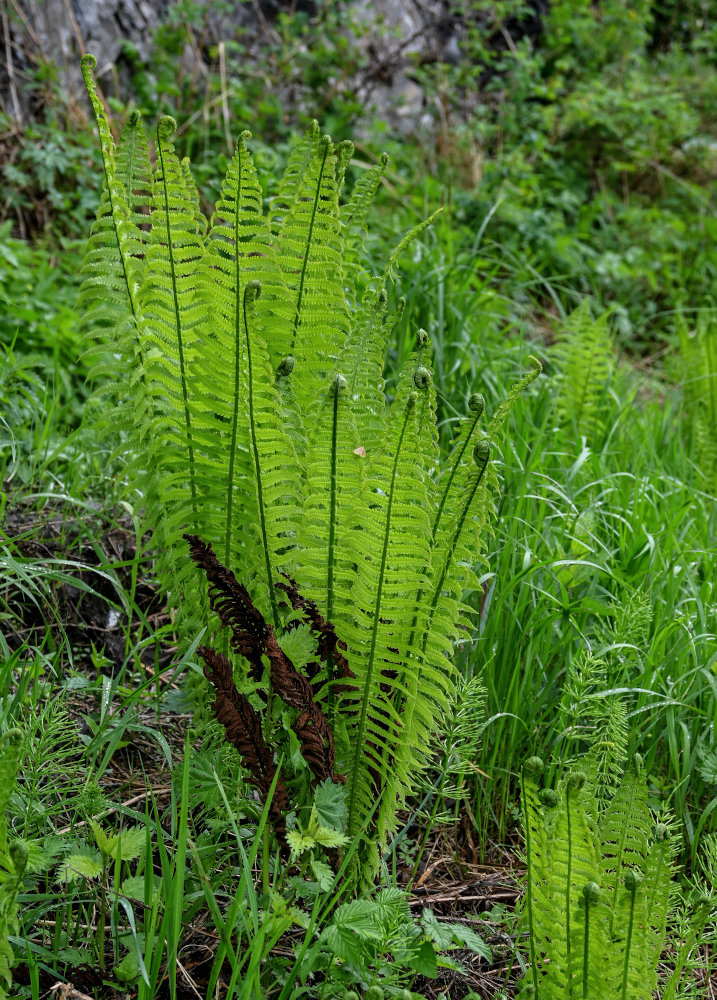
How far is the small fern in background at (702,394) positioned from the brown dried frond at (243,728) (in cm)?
248

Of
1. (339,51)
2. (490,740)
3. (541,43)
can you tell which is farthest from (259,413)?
(541,43)

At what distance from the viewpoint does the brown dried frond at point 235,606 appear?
1.35 meters

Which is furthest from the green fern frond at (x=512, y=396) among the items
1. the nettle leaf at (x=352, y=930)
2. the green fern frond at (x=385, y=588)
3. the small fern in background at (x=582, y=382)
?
the small fern in background at (x=582, y=382)

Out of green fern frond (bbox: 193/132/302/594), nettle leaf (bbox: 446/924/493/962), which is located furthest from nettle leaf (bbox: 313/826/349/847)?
green fern frond (bbox: 193/132/302/594)

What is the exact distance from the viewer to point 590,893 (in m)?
1.10

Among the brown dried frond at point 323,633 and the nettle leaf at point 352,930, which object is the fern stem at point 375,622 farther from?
the nettle leaf at point 352,930

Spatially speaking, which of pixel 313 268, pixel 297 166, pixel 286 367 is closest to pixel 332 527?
pixel 286 367

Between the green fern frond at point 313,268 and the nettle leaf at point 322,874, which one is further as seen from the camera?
the green fern frond at point 313,268

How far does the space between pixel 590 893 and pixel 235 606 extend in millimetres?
648

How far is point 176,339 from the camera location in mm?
1559

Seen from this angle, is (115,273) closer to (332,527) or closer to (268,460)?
(268,460)

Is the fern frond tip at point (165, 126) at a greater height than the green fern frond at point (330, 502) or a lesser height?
greater

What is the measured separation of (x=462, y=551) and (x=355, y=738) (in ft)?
1.23

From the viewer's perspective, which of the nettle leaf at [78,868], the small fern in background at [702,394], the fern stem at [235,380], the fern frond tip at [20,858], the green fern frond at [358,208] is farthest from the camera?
the small fern in background at [702,394]
